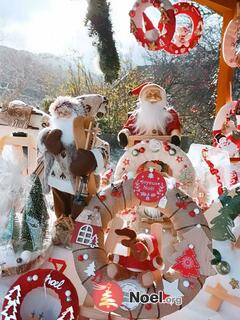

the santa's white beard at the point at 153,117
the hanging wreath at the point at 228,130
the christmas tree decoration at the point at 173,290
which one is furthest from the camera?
the hanging wreath at the point at 228,130

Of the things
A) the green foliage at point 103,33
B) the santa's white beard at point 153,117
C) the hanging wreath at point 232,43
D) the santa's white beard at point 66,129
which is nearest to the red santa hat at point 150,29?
the green foliage at point 103,33

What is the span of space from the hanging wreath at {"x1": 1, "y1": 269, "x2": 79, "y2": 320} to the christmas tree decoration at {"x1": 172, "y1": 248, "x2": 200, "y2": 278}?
0.24 metres

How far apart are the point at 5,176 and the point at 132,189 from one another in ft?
1.15

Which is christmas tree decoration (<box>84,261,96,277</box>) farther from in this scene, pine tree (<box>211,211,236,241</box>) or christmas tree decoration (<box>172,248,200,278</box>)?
pine tree (<box>211,211,236,241</box>)

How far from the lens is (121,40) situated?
2967 millimetres

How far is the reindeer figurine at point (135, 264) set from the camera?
1057mm

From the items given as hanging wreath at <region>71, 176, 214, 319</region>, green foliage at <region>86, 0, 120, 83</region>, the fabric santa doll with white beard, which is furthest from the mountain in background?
hanging wreath at <region>71, 176, 214, 319</region>

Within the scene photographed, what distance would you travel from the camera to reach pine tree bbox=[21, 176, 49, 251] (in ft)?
4.03

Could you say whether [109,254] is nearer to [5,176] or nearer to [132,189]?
[132,189]

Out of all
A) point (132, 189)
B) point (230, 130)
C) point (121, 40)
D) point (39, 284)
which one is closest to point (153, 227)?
point (132, 189)

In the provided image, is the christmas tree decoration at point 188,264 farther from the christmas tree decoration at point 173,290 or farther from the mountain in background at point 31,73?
the mountain in background at point 31,73

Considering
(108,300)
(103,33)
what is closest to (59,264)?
(108,300)

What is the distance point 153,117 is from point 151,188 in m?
0.41

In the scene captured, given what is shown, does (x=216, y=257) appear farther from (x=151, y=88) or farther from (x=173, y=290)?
(x=151, y=88)
